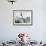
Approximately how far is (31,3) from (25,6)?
24 cm

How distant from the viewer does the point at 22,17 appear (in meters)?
4.52

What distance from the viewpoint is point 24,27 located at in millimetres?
4539

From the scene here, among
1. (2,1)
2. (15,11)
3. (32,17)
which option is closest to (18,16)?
(15,11)

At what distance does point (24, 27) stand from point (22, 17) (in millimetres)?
366

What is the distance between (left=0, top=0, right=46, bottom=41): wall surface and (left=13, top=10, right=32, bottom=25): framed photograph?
11cm

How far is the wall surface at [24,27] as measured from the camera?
4.50 metres

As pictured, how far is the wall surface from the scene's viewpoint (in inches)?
177

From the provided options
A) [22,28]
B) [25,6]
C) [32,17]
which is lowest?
[22,28]

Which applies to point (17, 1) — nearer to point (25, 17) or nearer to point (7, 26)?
point (25, 17)

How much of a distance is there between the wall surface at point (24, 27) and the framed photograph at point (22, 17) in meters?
0.11

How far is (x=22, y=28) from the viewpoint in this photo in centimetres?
454

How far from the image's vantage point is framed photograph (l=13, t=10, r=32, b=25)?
4.52 meters

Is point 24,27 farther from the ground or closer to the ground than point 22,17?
closer to the ground

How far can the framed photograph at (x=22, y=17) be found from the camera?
4.52 meters
